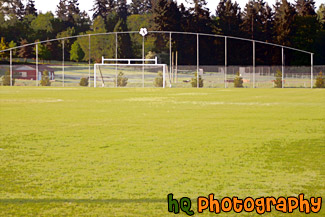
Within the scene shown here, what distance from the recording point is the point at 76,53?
8038cm

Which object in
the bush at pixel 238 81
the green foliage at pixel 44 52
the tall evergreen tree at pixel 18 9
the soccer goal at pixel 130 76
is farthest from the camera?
the tall evergreen tree at pixel 18 9

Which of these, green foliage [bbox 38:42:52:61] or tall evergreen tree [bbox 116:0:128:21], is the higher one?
tall evergreen tree [bbox 116:0:128:21]

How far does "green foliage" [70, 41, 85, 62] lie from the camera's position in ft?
262

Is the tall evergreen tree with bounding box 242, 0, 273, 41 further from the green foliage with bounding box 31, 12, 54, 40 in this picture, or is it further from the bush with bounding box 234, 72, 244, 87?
the bush with bounding box 234, 72, 244, 87

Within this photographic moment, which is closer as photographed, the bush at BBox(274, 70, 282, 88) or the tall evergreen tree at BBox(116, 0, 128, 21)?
the bush at BBox(274, 70, 282, 88)

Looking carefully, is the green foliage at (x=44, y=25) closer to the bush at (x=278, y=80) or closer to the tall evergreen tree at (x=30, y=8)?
the tall evergreen tree at (x=30, y=8)

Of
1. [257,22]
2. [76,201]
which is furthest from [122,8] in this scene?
[76,201]

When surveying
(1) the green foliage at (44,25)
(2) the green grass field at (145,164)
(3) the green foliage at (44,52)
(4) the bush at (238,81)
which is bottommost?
(2) the green grass field at (145,164)

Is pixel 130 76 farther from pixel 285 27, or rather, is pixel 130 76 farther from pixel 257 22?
pixel 257 22

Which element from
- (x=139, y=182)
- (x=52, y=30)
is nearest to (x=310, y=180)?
(x=139, y=182)

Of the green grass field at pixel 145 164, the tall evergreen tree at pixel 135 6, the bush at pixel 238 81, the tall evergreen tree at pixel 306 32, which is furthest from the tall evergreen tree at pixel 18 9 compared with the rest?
the green grass field at pixel 145 164

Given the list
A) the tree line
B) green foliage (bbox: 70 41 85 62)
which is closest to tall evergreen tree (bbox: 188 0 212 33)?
the tree line

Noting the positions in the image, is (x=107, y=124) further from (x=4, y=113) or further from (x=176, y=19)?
(x=176, y=19)

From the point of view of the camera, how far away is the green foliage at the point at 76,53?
79.8 meters
